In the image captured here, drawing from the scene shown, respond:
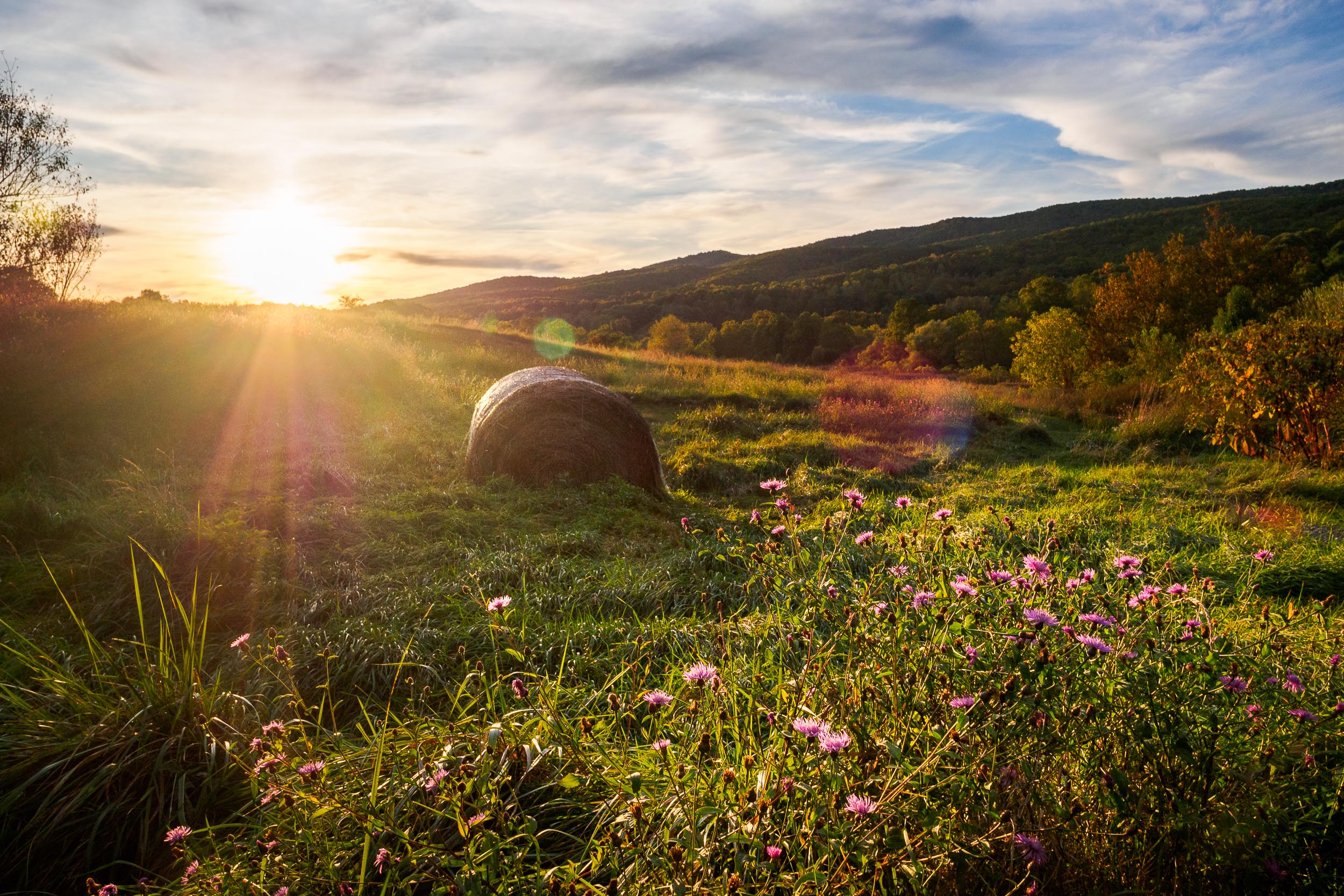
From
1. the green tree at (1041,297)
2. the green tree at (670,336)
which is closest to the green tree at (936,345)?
the green tree at (1041,297)

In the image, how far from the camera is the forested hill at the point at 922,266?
246ft

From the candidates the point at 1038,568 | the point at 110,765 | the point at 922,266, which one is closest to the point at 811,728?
the point at 1038,568

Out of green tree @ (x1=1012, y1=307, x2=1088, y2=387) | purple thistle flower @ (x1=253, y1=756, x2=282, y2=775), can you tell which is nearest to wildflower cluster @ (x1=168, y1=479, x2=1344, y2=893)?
purple thistle flower @ (x1=253, y1=756, x2=282, y2=775)

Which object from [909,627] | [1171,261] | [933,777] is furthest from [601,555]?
[1171,261]

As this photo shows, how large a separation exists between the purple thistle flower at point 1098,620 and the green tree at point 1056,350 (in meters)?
32.7

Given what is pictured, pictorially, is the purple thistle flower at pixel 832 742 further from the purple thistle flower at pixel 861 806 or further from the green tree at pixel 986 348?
the green tree at pixel 986 348

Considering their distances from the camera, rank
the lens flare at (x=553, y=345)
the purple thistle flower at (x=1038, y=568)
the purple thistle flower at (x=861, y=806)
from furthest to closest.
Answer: the lens flare at (x=553, y=345), the purple thistle flower at (x=1038, y=568), the purple thistle flower at (x=861, y=806)

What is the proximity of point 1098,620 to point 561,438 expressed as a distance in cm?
708

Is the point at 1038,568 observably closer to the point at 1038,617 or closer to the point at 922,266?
the point at 1038,617

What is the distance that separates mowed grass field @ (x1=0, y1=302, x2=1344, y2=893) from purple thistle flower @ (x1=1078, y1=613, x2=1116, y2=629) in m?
0.09

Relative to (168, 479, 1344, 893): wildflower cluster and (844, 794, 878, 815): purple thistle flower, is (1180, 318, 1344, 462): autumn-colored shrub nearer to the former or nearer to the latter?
(168, 479, 1344, 893): wildflower cluster

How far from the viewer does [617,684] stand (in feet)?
11.1

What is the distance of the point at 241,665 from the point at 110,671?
68cm

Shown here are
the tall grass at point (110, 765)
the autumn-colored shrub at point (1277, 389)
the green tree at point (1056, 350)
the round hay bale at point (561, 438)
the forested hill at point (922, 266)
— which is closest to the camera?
the tall grass at point (110, 765)
